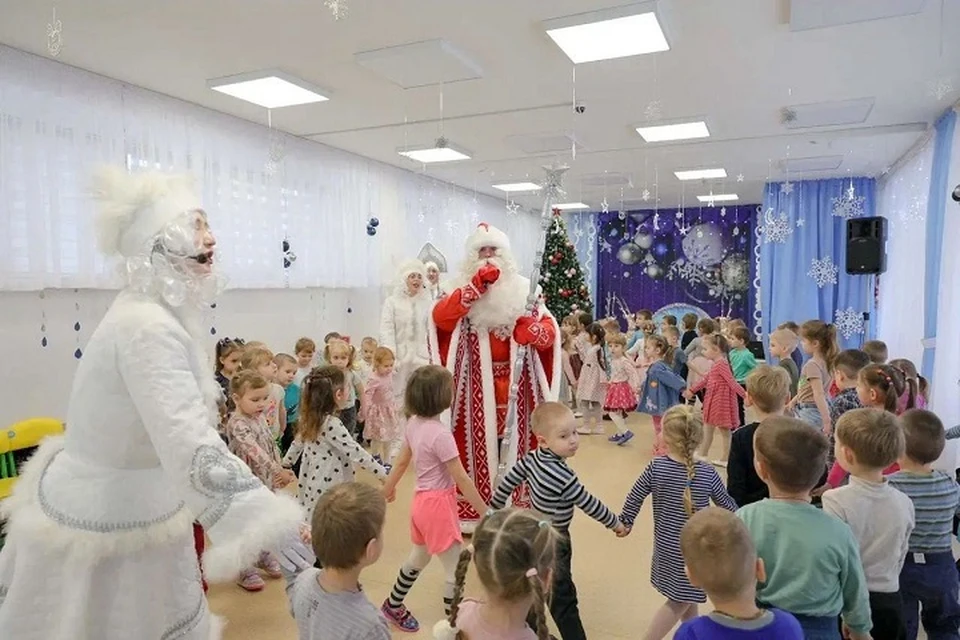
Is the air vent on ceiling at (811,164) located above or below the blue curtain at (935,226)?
above

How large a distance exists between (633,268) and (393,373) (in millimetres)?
8300

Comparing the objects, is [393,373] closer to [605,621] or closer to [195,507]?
[605,621]

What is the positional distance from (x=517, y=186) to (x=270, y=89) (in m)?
4.95

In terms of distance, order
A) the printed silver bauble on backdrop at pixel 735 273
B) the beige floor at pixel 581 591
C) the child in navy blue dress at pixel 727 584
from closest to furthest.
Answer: the child in navy blue dress at pixel 727 584 < the beige floor at pixel 581 591 < the printed silver bauble on backdrop at pixel 735 273

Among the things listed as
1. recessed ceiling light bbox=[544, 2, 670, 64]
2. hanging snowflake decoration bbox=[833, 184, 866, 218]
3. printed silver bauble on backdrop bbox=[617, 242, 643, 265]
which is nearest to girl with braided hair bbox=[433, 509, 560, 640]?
recessed ceiling light bbox=[544, 2, 670, 64]

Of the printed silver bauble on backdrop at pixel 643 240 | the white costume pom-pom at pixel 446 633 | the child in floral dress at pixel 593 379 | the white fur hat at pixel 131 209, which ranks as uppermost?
the printed silver bauble on backdrop at pixel 643 240

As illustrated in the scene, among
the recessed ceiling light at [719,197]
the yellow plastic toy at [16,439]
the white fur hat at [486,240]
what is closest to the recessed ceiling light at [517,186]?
the recessed ceiling light at [719,197]

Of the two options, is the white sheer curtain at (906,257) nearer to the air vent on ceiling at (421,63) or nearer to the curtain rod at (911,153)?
the curtain rod at (911,153)

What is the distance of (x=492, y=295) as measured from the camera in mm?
3664

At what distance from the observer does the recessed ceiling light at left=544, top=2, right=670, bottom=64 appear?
351 cm

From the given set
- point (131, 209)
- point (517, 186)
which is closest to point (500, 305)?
point (131, 209)

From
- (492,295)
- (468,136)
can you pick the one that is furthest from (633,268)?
(492,295)

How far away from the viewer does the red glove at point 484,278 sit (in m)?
3.59

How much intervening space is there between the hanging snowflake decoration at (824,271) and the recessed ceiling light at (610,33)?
666cm
